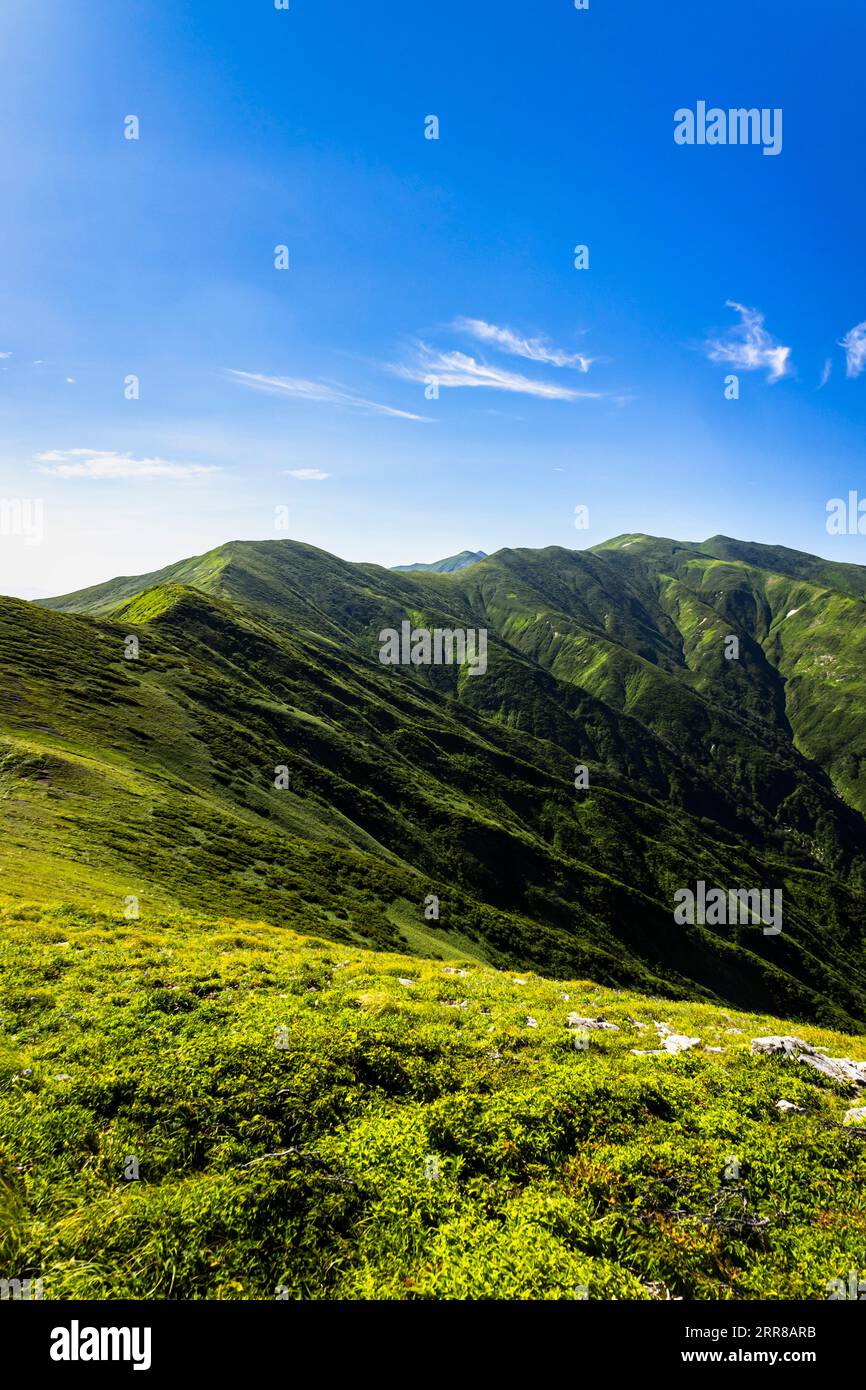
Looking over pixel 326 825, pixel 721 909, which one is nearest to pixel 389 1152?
pixel 326 825

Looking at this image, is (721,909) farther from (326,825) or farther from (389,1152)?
(389,1152)

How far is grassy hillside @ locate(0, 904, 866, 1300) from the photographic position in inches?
292

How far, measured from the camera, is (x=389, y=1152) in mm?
9734

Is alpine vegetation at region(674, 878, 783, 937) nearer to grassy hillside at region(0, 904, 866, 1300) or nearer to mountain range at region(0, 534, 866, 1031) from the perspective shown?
mountain range at region(0, 534, 866, 1031)

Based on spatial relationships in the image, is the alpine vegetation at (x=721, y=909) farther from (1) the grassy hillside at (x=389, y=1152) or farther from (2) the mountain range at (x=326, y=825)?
(1) the grassy hillside at (x=389, y=1152)

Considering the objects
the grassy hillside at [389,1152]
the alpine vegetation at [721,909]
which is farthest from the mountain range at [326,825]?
the grassy hillside at [389,1152]

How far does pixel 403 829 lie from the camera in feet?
330

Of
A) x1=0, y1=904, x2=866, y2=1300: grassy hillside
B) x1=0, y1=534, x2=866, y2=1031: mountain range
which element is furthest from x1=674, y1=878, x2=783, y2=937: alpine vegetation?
x1=0, y1=904, x2=866, y2=1300: grassy hillside

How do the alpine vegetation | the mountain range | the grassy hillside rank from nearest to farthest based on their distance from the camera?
the grassy hillside, the mountain range, the alpine vegetation

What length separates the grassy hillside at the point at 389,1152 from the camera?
7418 mm
